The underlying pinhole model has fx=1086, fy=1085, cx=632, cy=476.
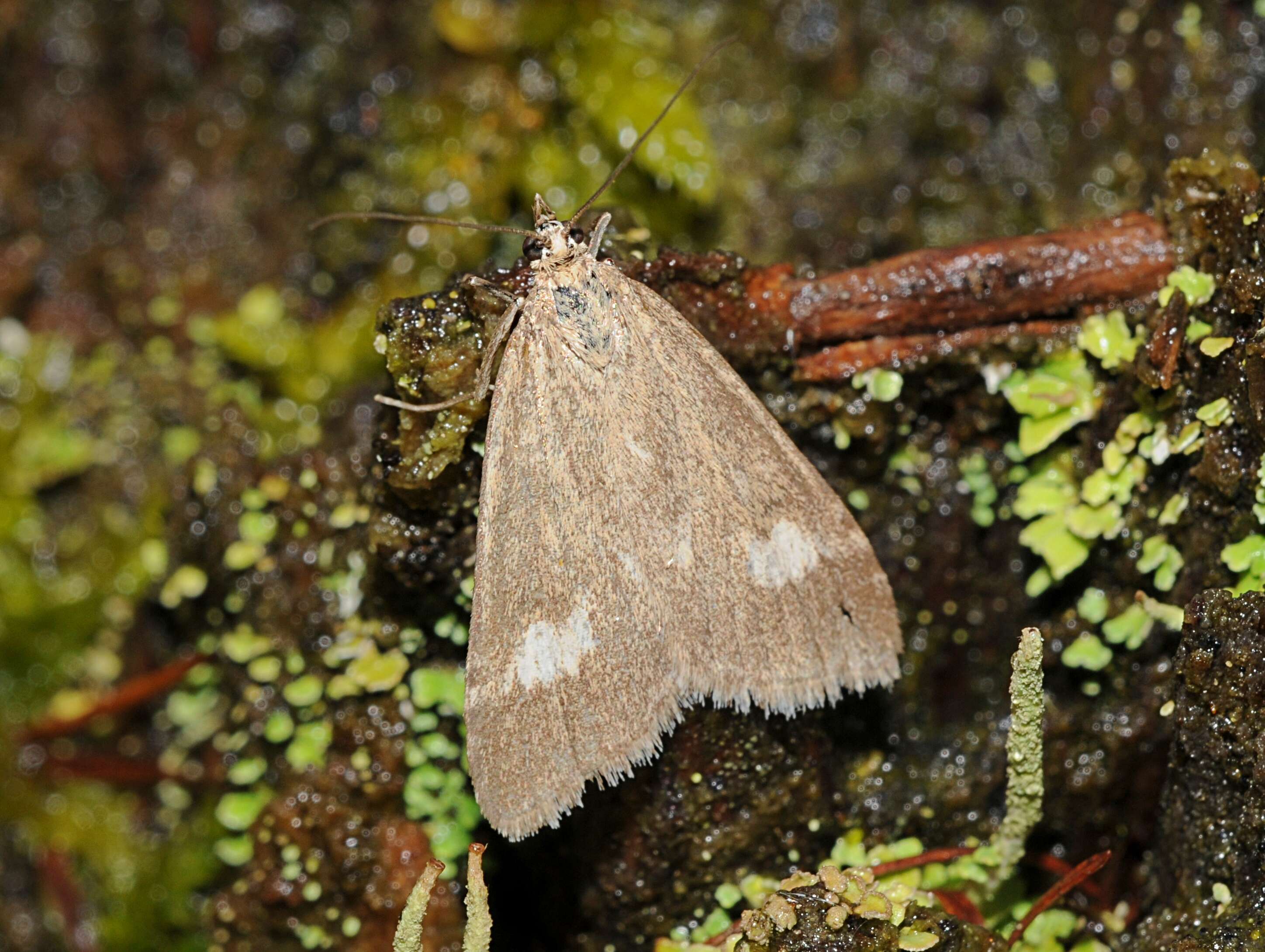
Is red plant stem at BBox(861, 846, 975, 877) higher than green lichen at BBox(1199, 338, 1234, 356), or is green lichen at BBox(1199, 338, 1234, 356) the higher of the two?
green lichen at BBox(1199, 338, 1234, 356)

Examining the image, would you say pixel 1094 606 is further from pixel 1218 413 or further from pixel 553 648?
pixel 553 648

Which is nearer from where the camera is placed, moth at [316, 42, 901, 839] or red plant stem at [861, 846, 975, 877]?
moth at [316, 42, 901, 839]

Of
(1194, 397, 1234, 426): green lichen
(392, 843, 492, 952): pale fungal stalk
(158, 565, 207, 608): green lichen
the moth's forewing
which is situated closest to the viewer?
(392, 843, 492, 952): pale fungal stalk

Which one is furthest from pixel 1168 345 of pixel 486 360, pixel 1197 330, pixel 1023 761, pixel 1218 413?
pixel 486 360

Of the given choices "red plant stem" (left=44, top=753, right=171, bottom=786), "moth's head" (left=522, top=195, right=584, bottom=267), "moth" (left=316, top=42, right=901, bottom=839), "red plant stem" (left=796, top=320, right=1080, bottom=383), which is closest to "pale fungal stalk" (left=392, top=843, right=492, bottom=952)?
"moth" (left=316, top=42, right=901, bottom=839)

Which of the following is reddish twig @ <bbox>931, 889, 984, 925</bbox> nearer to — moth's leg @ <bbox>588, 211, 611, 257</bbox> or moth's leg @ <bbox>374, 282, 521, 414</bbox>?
moth's leg @ <bbox>374, 282, 521, 414</bbox>

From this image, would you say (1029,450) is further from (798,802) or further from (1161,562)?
(798,802)

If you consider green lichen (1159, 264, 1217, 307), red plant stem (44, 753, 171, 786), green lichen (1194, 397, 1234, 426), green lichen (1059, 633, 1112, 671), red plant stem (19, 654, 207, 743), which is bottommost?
red plant stem (44, 753, 171, 786)
